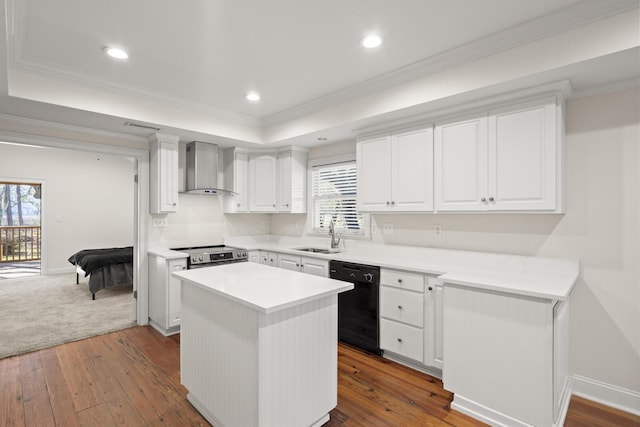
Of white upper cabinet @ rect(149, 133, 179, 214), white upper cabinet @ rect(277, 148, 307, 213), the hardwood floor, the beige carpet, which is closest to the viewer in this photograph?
the hardwood floor

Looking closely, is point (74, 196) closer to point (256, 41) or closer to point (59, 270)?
point (59, 270)

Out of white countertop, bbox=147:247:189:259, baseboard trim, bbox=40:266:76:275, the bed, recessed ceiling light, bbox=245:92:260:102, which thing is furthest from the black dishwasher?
baseboard trim, bbox=40:266:76:275

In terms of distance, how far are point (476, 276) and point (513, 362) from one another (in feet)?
1.85

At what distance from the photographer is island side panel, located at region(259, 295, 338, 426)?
169 centimetres

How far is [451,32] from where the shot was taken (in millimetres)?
2199

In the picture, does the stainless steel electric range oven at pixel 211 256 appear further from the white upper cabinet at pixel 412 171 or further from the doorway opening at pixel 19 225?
the doorway opening at pixel 19 225

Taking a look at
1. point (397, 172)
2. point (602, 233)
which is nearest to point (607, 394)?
point (602, 233)

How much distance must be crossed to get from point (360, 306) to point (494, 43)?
2.44 m

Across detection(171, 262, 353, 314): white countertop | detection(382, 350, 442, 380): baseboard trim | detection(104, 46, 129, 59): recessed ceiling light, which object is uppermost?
detection(104, 46, 129, 59): recessed ceiling light

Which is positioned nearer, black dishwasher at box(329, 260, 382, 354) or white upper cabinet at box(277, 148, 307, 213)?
black dishwasher at box(329, 260, 382, 354)

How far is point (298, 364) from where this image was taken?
1842 millimetres

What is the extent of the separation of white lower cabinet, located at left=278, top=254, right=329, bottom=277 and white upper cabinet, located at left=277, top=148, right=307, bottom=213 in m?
0.78

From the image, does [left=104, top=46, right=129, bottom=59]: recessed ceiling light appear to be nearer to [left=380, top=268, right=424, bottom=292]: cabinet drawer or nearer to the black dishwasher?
the black dishwasher

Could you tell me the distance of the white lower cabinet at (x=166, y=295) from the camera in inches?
138
